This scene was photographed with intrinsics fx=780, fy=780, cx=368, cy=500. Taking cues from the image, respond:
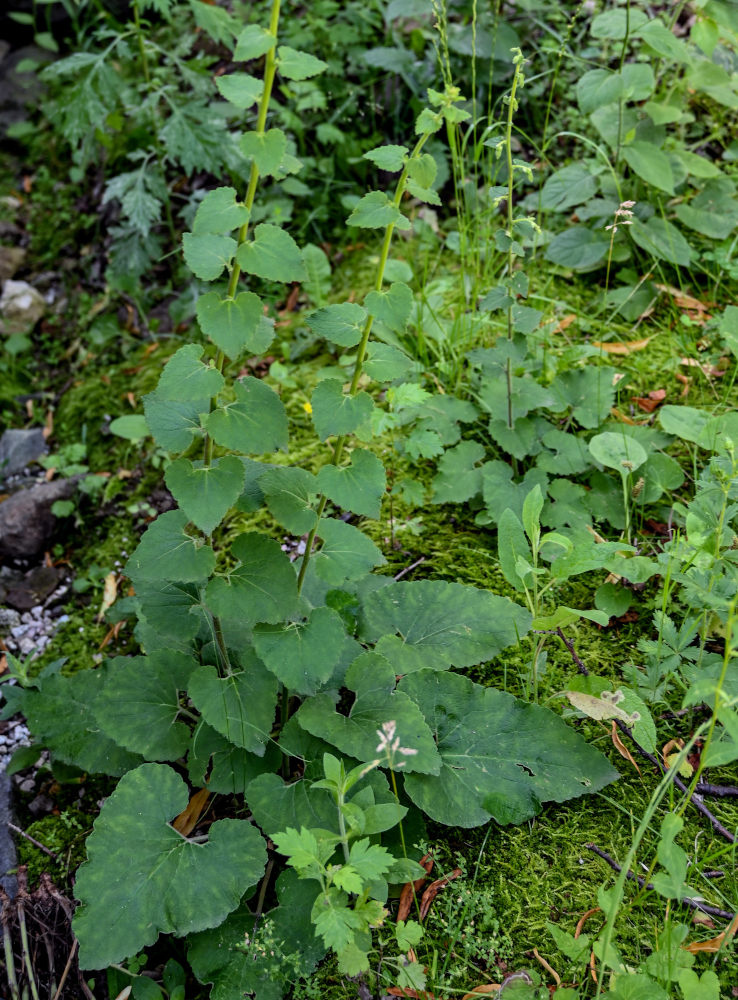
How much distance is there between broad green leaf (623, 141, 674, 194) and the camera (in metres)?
2.86

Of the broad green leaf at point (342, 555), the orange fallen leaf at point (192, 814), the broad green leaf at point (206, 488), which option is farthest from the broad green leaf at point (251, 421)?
the orange fallen leaf at point (192, 814)

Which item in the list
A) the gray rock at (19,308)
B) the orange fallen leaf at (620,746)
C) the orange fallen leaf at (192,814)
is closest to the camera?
the orange fallen leaf at (620,746)

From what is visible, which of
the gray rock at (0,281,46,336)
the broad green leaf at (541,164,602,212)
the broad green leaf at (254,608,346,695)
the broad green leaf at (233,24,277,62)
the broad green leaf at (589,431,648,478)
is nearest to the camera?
the broad green leaf at (233,24,277,62)

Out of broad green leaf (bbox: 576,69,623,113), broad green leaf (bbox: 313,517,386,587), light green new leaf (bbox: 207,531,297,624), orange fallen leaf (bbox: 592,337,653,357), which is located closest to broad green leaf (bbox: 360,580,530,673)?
broad green leaf (bbox: 313,517,386,587)

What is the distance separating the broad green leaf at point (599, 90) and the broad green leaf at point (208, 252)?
1.79 metres

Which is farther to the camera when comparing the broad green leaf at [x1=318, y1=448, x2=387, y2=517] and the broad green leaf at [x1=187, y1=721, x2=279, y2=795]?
the broad green leaf at [x1=187, y1=721, x2=279, y2=795]

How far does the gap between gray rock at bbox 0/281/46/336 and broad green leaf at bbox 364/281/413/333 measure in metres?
2.99

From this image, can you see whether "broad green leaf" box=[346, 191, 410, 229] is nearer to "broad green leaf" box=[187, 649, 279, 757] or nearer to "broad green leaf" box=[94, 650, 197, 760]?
"broad green leaf" box=[187, 649, 279, 757]

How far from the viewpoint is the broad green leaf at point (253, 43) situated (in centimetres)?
147

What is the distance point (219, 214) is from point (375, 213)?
316 millimetres

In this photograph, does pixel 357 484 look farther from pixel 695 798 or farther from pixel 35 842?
pixel 35 842

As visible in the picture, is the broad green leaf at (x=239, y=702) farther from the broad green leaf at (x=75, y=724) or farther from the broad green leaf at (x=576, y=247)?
the broad green leaf at (x=576, y=247)

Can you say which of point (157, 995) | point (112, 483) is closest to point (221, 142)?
point (112, 483)

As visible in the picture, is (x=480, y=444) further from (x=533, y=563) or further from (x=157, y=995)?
(x=157, y=995)
